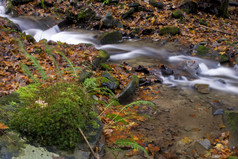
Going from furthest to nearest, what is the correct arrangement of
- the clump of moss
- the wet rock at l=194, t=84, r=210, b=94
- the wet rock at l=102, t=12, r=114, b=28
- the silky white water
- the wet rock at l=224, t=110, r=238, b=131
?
the wet rock at l=102, t=12, r=114, b=28, the silky white water, the wet rock at l=194, t=84, r=210, b=94, the wet rock at l=224, t=110, r=238, b=131, the clump of moss

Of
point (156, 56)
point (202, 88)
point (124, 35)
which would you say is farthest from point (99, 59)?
point (124, 35)

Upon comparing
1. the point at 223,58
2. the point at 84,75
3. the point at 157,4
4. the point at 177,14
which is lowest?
the point at 223,58

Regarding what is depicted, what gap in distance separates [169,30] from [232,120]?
7973 millimetres

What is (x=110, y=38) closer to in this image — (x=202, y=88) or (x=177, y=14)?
(x=177, y=14)

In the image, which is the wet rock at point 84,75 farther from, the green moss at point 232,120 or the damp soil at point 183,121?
the green moss at point 232,120

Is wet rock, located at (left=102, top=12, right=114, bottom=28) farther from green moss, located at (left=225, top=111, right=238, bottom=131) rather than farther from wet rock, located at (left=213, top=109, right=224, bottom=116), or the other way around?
green moss, located at (left=225, top=111, right=238, bottom=131)

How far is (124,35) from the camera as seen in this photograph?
37.8 ft

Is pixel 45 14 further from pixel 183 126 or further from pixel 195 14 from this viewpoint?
pixel 183 126

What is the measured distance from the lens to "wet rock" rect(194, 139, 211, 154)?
3340 mm

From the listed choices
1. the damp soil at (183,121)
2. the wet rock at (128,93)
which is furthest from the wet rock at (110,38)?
the wet rock at (128,93)

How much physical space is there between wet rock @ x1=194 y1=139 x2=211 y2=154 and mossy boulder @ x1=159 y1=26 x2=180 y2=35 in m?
8.35

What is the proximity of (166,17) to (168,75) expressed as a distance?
6668mm

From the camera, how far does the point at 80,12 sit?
41.2 ft

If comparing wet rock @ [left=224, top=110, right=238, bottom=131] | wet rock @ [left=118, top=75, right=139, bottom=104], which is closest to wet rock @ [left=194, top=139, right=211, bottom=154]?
wet rock @ [left=224, top=110, right=238, bottom=131]
